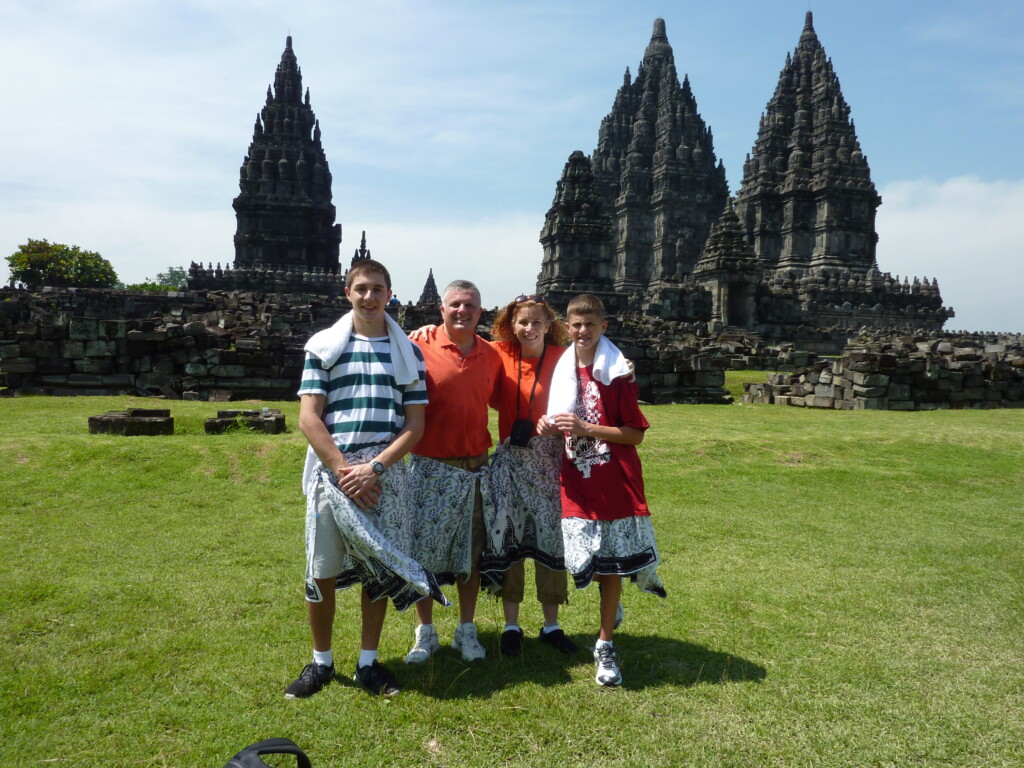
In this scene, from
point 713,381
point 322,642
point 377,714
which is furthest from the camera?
point 713,381

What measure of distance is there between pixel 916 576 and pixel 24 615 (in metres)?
5.70

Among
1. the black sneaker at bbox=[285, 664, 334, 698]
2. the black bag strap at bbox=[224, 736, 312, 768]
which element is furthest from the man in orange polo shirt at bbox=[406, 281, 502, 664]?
the black bag strap at bbox=[224, 736, 312, 768]

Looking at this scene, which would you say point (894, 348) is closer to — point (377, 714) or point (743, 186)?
point (377, 714)

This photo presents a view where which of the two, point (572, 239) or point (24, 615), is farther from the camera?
point (572, 239)

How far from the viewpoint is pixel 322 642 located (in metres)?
3.35

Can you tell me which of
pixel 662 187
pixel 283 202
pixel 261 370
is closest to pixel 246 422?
pixel 261 370

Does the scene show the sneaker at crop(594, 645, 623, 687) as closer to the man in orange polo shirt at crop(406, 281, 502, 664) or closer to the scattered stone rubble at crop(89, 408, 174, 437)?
the man in orange polo shirt at crop(406, 281, 502, 664)

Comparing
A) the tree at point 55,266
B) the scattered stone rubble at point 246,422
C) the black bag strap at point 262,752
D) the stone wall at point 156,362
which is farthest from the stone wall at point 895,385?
the tree at point 55,266

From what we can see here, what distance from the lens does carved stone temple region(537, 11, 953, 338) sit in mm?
38844

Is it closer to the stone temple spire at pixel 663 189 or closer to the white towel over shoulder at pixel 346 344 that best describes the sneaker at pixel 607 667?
the white towel over shoulder at pixel 346 344

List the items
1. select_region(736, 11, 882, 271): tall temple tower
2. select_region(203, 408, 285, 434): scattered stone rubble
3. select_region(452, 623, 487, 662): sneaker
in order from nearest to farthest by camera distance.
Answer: select_region(452, 623, 487, 662): sneaker < select_region(203, 408, 285, 434): scattered stone rubble < select_region(736, 11, 882, 271): tall temple tower

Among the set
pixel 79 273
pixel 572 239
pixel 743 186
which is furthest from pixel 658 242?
pixel 79 273

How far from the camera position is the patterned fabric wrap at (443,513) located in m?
3.59

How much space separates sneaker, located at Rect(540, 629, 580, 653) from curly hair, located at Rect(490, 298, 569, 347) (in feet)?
5.20
